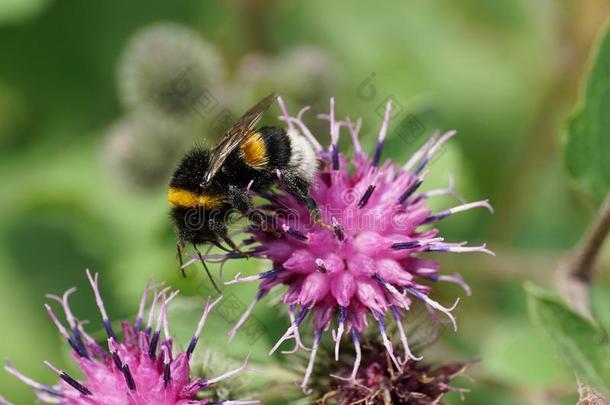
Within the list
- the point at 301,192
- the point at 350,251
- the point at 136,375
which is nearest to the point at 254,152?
the point at 301,192

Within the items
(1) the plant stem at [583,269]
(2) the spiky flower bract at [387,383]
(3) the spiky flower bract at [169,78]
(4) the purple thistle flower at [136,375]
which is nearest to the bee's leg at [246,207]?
(4) the purple thistle flower at [136,375]

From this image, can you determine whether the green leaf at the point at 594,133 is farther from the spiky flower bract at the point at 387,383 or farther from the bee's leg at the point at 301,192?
the bee's leg at the point at 301,192

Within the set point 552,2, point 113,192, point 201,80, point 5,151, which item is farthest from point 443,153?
point 5,151

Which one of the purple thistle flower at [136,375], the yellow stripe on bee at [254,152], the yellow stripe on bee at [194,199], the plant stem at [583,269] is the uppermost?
the plant stem at [583,269]

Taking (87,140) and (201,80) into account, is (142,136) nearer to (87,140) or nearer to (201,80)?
(201,80)

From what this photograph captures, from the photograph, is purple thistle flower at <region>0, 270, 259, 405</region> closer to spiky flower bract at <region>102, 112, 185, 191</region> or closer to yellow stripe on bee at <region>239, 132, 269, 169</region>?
yellow stripe on bee at <region>239, 132, 269, 169</region>
